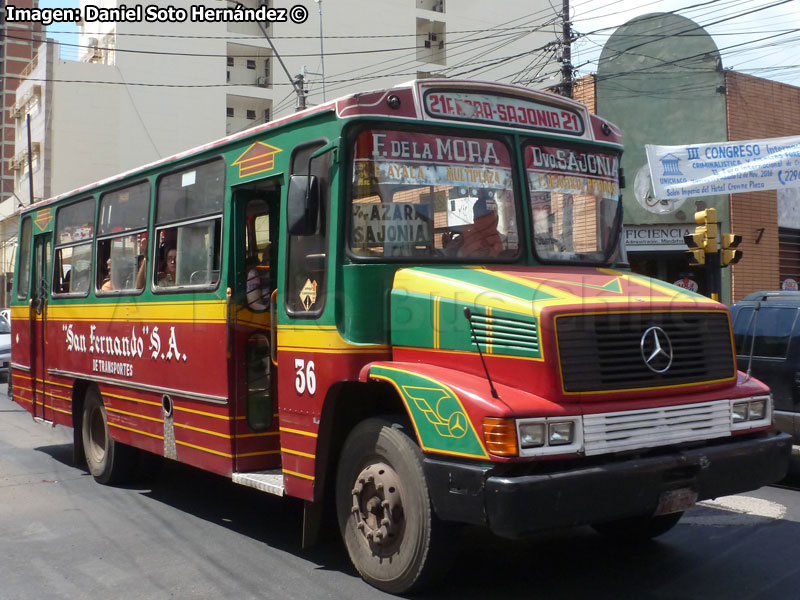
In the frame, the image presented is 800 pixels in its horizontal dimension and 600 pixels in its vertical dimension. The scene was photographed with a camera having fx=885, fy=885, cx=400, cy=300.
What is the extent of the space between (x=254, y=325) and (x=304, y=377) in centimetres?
101

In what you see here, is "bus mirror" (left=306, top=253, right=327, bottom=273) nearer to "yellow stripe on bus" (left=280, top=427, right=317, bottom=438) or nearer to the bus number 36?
the bus number 36

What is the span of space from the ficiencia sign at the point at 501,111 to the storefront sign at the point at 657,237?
13129 millimetres

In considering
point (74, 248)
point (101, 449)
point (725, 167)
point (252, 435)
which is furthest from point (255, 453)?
point (725, 167)

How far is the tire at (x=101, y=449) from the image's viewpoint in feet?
28.7

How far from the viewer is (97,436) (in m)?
9.21

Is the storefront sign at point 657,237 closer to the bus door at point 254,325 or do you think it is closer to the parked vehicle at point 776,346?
the parked vehicle at point 776,346

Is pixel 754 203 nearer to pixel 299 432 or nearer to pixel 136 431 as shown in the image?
pixel 136 431

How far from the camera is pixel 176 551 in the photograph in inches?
249

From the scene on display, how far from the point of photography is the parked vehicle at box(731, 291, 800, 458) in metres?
8.85

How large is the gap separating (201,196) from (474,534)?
136 inches

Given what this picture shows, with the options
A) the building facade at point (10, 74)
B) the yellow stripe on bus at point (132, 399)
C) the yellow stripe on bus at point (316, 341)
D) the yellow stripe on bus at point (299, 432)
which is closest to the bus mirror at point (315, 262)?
the yellow stripe on bus at point (316, 341)

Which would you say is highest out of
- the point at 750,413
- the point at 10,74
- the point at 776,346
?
the point at 10,74

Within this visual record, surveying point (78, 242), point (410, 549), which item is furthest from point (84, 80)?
point (410, 549)

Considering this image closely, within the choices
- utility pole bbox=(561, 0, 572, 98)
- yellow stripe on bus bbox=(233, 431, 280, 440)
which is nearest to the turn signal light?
yellow stripe on bus bbox=(233, 431, 280, 440)
